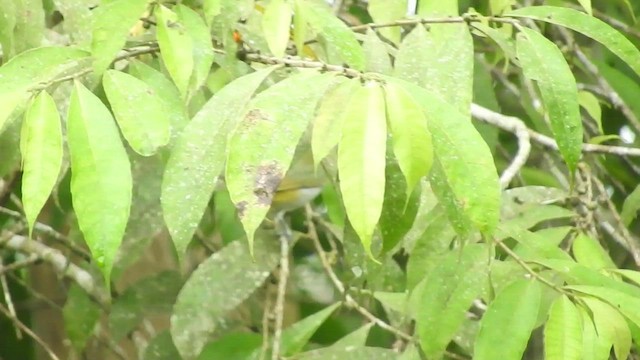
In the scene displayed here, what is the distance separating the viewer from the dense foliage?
0.54 m

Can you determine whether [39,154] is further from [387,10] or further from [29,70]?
[387,10]

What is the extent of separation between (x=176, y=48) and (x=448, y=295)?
270mm

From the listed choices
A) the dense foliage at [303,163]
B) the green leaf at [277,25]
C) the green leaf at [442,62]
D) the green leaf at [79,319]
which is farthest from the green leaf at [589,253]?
the green leaf at [79,319]

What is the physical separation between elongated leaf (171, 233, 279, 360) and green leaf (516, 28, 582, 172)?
1.11 ft

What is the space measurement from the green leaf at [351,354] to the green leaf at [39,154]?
1.18ft

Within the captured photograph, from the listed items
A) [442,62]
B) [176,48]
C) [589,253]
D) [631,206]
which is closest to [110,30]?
[176,48]

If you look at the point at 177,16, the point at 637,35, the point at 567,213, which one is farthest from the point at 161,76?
the point at 637,35

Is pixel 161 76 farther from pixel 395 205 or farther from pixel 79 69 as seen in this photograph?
pixel 395 205

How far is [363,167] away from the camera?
51 centimetres

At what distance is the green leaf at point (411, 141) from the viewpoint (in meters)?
0.53

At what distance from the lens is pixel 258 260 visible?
907 millimetres

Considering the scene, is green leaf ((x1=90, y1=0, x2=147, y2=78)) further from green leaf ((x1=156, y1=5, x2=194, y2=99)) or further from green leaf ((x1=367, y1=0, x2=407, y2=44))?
green leaf ((x1=367, y1=0, x2=407, y2=44))

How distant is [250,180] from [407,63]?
0.25 metres

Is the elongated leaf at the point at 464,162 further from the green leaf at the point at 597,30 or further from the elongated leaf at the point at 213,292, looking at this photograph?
the elongated leaf at the point at 213,292
